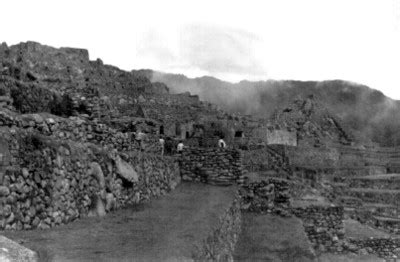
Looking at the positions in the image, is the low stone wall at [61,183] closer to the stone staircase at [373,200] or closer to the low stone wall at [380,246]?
the low stone wall at [380,246]

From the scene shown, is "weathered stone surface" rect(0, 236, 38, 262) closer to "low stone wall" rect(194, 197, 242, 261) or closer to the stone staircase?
"low stone wall" rect(194, 197, 242, 261)

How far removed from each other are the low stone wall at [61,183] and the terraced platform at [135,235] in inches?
8.8

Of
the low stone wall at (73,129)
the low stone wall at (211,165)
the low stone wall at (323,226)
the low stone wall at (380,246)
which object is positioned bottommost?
the low stone wall at (380,246)

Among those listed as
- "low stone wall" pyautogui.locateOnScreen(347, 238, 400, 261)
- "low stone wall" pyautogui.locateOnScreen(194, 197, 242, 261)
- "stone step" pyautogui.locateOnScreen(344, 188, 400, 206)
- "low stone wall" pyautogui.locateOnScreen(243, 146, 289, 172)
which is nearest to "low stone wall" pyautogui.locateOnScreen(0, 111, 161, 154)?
"low stone wall" pyautogui.locateOnScreen(194, 197, 242, 261)

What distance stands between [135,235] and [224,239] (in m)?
2.98

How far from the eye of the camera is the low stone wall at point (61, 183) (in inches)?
275

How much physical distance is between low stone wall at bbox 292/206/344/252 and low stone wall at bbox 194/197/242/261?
10.8 ft

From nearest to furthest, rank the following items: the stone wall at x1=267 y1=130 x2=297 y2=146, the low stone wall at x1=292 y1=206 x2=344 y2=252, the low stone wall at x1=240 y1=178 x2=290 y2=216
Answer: the low stone wall at x1=240 y1=178 x2=290 y2=216, the low stone wall at x1=292 y1=206 x2=344 y2=252, the stone wall at x1=267 y1=130 x2=297 y2=146

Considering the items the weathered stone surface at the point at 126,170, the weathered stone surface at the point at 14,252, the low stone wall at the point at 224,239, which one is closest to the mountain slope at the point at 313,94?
the low stone wall at the point at 224,239

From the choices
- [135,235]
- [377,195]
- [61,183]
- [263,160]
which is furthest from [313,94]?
[61,183]

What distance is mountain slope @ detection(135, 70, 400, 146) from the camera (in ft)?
258

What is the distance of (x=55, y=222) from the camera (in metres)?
7.82

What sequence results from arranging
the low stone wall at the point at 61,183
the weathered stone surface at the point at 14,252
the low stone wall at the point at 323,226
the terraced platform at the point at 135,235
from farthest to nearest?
the low stone wall at the point at 323,226 → the low stone wall at the point at 61,183 → the terraced platform at the point at 135,235 → the weathered stone surface at the point at 14,252

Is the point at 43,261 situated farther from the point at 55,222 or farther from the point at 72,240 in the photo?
the point at 55,222
